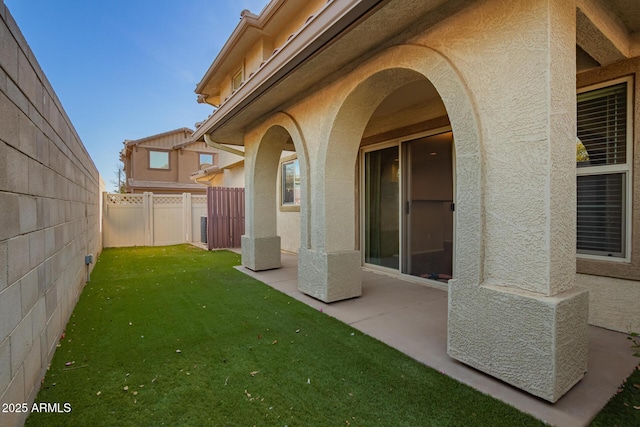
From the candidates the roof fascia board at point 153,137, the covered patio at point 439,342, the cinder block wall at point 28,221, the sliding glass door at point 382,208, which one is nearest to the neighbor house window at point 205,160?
the roof fascia board at point 153,137

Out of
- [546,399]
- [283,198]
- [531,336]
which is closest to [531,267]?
[531,336]

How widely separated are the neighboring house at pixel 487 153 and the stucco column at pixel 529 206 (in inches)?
Answer: 0.4

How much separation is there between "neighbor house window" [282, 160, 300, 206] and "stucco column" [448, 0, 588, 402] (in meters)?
7.58

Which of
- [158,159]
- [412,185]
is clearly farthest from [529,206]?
[158,159]

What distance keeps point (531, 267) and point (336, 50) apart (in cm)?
323

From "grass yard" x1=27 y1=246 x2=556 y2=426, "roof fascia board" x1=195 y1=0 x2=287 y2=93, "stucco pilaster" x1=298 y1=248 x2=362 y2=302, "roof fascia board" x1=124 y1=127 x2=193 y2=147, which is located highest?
"roof fascia board" x1=124 y1=127 x2=193 y2=147

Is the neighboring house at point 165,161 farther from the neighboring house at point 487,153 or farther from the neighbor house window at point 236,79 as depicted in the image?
the neighboring house at point 487,153

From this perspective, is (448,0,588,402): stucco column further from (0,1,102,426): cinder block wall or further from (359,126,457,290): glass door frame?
(0,1,102,426): cinder block wall

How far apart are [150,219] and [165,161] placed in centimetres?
1398

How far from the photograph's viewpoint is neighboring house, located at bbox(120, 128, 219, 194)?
2355 cm

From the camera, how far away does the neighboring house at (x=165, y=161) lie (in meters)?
23.5

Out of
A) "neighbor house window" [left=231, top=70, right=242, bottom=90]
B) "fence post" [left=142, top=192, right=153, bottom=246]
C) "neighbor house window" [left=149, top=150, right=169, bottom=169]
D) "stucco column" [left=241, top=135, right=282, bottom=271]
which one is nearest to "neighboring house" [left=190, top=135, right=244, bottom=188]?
"neighbor house window" [left=231, top=70, right=242, bottom=90]

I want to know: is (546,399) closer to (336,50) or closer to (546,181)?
(546,181)

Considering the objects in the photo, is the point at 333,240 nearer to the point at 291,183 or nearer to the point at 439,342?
the point at 439,342
